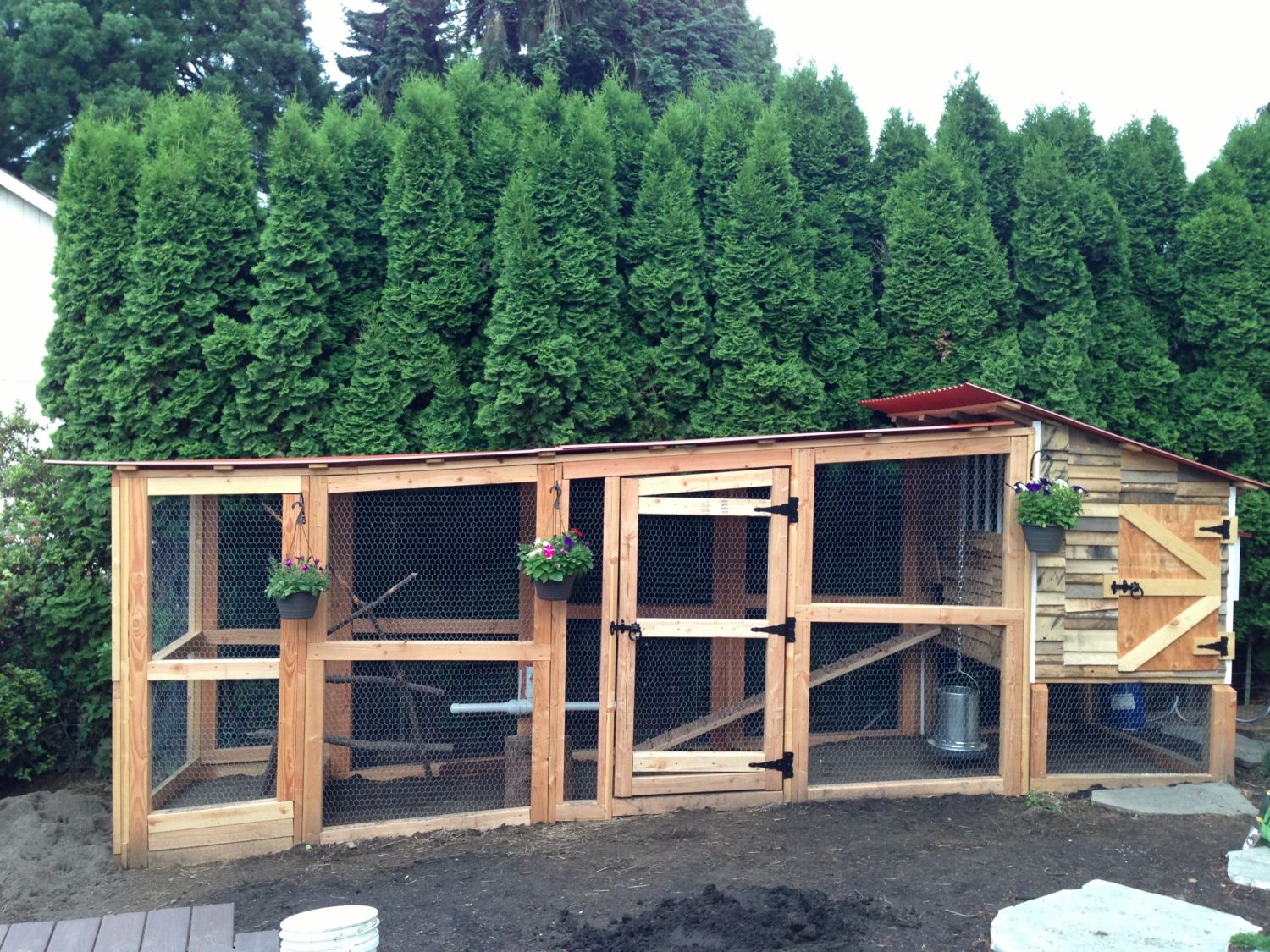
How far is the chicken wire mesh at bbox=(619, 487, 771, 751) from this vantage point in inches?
259

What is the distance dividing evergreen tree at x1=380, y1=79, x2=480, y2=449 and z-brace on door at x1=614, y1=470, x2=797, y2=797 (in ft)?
5.18

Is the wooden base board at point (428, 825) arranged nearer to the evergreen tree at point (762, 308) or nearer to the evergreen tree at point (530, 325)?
the evergreen tree at point (530, 325)

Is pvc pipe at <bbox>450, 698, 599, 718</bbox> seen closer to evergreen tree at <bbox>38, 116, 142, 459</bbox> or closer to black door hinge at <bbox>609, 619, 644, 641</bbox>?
black door hinge at <bbox>609, 619, 644, 641</bbox>

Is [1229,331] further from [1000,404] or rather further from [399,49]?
[399,49]

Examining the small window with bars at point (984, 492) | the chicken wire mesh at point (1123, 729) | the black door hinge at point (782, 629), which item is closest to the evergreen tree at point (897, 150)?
the small window with bars at point (984, 492)

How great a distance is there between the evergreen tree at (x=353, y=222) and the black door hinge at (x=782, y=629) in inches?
126

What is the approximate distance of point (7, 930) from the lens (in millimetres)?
3422

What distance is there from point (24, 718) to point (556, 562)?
3721 millimetres

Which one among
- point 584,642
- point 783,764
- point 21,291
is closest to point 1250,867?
point 783,764

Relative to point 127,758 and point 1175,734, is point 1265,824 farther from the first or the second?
point 127,758

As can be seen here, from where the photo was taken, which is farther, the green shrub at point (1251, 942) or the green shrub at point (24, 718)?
the green shrub at point (24, 718)

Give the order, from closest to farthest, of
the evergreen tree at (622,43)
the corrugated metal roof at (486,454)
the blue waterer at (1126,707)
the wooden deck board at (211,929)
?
the wooden deck board at (211,929), the corrugated metal roof at (486,454), the blue waterer at (1126,707), the evergreen tree at (622,43)

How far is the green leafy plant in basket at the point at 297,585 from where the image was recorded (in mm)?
5379

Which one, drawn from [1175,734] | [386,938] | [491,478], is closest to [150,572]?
[491,478]
